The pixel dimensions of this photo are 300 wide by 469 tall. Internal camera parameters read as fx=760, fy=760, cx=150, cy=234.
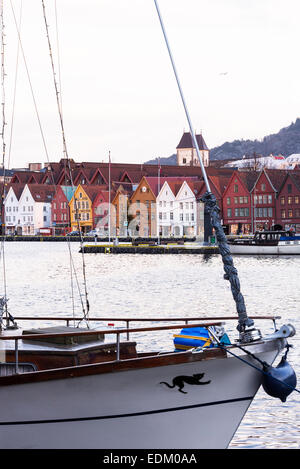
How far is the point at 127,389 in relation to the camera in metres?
10.9

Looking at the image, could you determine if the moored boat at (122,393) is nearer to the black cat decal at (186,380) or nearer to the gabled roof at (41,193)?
the black cat decal at (186,380)

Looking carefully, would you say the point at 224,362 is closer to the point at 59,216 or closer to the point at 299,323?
the point at 299,323

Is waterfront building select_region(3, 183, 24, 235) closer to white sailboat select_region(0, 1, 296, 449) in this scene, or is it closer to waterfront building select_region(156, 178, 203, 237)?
waterfront building select_region(156, 178, 203, 237)

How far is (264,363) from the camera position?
1127 cm

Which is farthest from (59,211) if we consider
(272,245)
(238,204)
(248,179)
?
(272,245)

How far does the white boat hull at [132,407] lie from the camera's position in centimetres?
1091

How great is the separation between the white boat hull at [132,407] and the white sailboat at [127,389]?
0.01 meters

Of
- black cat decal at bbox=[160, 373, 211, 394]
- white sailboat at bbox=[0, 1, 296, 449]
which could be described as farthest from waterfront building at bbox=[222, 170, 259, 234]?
black cat decal at bbox=[160, 373, 211, 394]

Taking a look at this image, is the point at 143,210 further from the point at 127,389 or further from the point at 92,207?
the point at 127,389

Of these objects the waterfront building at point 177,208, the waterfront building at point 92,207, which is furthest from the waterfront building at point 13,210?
the waterfront building at point 177,208

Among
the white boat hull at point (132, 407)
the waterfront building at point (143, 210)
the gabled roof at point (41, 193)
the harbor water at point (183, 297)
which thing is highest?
the gabled roof at point (41, 193)

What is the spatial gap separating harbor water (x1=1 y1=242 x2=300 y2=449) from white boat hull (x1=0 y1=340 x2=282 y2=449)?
3.70 meters

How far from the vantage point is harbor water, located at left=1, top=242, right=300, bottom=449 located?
16.5 m
